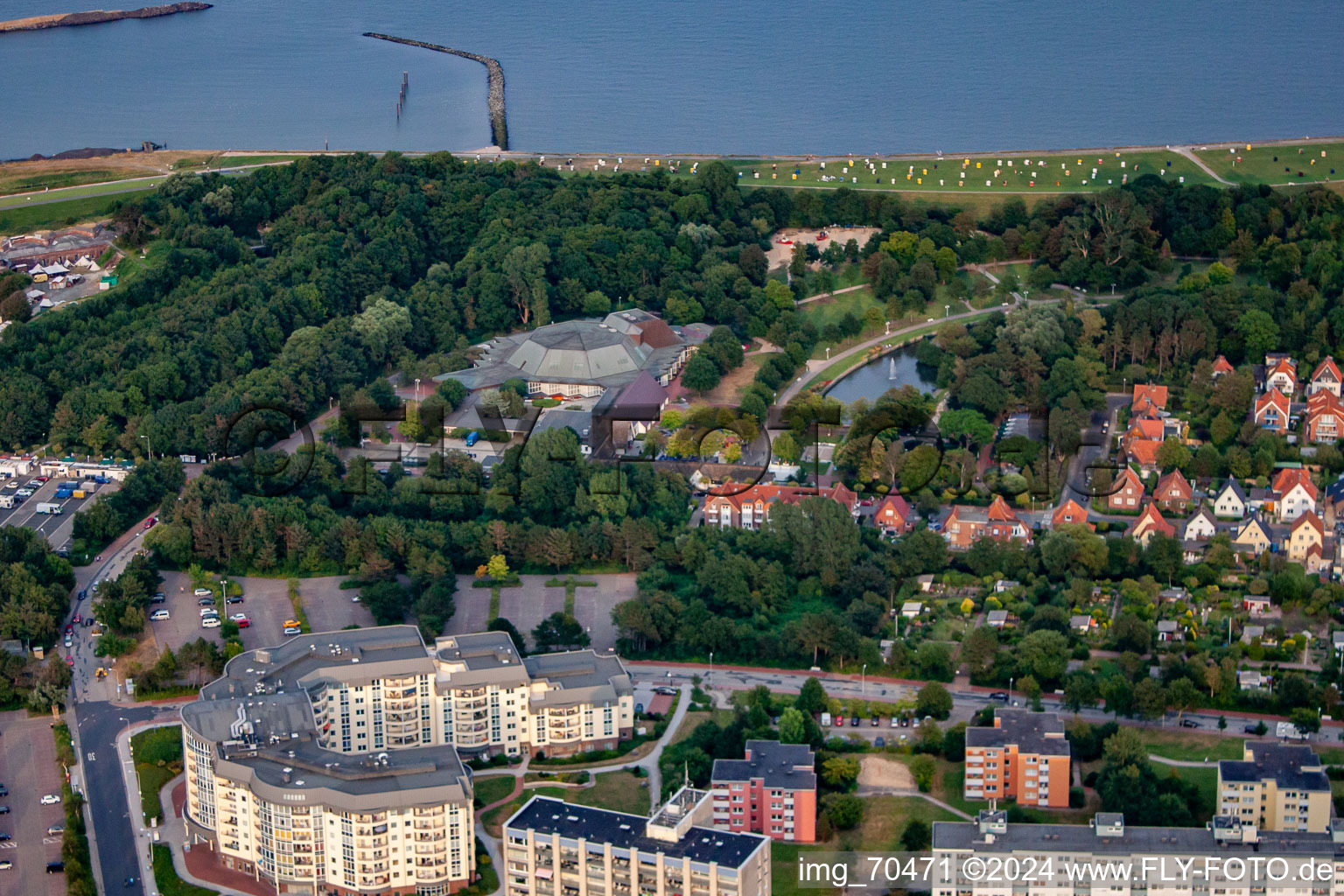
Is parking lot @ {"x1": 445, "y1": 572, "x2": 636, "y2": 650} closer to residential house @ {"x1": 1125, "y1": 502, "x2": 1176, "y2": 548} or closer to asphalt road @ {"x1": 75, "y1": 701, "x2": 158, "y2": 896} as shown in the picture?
asphalt road @ {"x1": 75, "y1": 701, "x2": 158, "y2": 896}

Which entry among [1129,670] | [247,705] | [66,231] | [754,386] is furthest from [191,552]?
[66,231]

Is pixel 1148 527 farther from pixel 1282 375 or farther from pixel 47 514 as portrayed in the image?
pixel 47 514

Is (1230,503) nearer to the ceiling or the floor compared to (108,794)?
nearer to the ceiling

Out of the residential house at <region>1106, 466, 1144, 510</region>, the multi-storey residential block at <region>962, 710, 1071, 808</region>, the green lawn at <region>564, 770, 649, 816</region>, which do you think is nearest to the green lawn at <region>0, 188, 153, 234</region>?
the residential house at <region>1106, 466, 1144, 510</region>

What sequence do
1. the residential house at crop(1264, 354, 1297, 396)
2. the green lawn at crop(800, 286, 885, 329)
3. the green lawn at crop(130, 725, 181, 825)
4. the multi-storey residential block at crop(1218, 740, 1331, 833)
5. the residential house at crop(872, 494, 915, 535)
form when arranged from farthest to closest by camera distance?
the green lawn at crop(800, 286, 885, 329) → the residential house at crop(1264, 354, 1297, 396) → the residential house at crop(872, 494, 915, 535) → the green lawn at crop(130, 725, 181, 825) → the multi-storey residential block at crop(1218, 740, 1331, 833)

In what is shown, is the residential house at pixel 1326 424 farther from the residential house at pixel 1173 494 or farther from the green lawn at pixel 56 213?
the green lawn at pixel 56 213

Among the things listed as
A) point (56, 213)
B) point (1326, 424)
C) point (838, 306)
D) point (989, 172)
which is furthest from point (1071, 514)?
point (56, 213)

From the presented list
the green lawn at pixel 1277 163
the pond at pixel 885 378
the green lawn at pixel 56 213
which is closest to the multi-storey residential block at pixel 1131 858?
the pond at pixel 885 378
